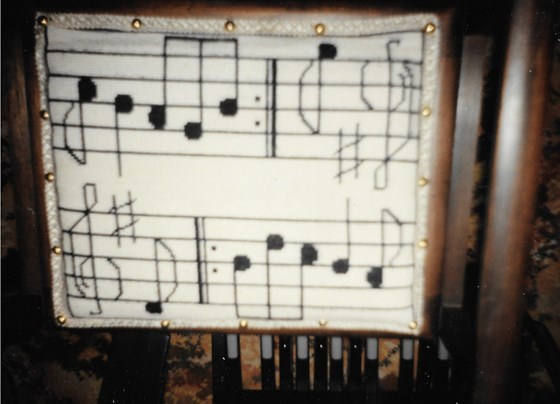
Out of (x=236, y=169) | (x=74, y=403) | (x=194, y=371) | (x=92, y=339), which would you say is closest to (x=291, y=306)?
(x=236, y=169)

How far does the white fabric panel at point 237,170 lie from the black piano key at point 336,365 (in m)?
0.19

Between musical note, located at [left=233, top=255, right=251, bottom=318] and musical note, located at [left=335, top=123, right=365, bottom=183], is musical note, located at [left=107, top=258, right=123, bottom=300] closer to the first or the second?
musical note, located at [left=233, top=255, right=251, bottom=318]

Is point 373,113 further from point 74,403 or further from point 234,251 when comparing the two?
point 74,403

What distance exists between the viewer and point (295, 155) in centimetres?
70

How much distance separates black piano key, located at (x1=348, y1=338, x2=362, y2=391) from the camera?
0.93 metres

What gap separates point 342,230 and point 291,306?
0.67ft

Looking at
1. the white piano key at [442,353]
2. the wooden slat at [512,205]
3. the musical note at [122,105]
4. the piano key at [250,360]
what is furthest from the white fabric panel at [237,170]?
the piano key at [250,360]

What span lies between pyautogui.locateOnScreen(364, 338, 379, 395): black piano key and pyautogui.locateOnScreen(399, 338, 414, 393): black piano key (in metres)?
0.07

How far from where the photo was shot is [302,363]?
3.14 ft

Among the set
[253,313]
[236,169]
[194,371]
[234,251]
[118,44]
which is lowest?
[194,371]

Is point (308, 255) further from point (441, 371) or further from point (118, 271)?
point (441, 371)

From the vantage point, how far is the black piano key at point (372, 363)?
92 cm

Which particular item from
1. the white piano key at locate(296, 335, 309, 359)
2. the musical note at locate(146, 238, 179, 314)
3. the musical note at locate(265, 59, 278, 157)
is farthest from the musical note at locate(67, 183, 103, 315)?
the white piano key at locate(296, 335, 309, 359)

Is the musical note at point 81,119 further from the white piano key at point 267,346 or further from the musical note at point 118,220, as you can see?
the white piano key at point 267,346
